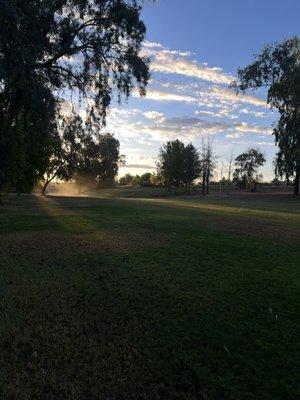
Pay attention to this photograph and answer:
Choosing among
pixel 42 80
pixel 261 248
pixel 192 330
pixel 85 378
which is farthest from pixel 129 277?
pixel 42 80

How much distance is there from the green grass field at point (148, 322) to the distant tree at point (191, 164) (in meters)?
77.4

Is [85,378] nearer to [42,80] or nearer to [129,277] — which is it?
[129,277]

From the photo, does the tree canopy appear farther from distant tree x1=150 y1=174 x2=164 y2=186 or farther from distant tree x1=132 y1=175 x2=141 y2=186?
distant tree x1=132 y1=175 x2=141 y2=186

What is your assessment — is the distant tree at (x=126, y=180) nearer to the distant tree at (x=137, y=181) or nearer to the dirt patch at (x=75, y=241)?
the distant tree at (x=137, y=181)

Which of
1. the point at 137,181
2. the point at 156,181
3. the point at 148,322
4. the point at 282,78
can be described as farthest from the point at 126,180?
the point at 148,322

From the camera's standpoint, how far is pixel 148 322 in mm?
6707

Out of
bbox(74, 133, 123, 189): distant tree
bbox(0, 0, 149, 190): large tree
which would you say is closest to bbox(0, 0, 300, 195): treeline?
bbox(0, 0, 149, 190): large tree

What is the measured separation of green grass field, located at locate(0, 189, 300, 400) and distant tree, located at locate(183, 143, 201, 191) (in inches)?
3049

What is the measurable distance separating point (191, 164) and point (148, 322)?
84.3 metres

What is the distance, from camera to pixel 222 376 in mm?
5293

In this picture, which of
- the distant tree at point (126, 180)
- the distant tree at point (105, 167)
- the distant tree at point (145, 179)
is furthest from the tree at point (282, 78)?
the distant tree at point (126, 180)

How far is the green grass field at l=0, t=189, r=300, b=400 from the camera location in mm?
5074

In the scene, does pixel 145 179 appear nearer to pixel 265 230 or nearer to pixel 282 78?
pixel 282 78

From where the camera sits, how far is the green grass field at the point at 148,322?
5.07 m
